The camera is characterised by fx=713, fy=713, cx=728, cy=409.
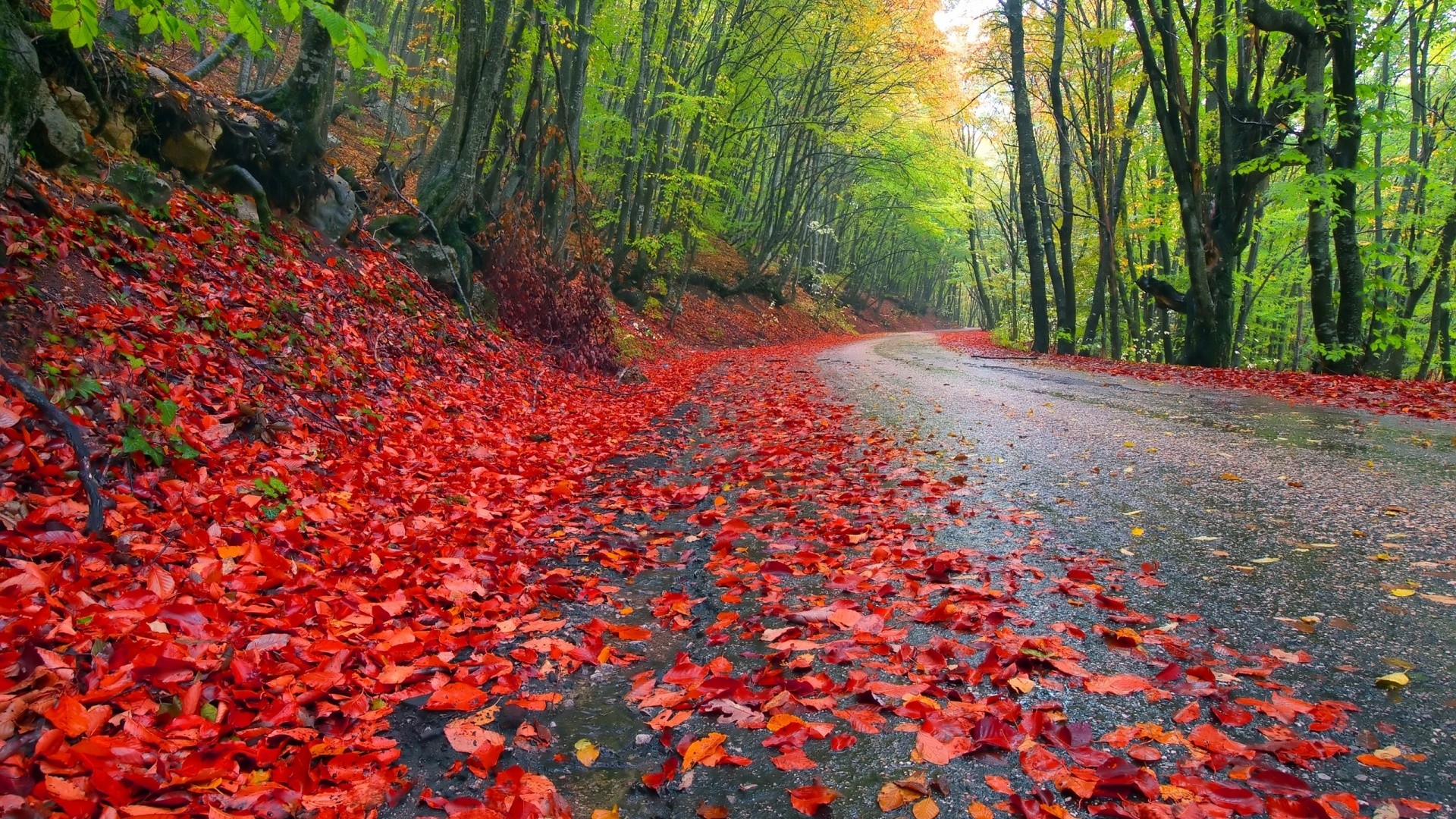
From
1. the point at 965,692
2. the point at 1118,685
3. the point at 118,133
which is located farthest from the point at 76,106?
the point at 1118,685

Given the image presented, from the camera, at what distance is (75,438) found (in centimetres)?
293

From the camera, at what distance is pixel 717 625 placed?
2.87m

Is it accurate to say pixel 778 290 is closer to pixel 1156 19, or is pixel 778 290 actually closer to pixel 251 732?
pixel 1156 19

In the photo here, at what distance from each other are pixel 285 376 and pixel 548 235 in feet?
24.0

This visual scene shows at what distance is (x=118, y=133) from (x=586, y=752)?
6.04m

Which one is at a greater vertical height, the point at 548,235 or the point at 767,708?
the point at 548,235

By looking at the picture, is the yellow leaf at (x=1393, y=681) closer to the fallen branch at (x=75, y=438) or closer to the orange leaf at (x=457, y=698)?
the orange leaf at (x=457, y=698)

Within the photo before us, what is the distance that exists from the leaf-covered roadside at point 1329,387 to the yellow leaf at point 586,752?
25.0 feet

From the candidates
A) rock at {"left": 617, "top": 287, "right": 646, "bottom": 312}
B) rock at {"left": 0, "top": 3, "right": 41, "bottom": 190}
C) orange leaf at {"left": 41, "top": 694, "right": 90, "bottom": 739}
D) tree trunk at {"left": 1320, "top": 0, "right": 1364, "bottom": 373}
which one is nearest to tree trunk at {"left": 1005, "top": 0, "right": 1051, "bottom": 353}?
tree trunk at {"left": 1320, "top": 0, "right": 1364, "bottom": 373}

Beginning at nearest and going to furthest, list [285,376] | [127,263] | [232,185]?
[127,263] < [285,376] < [232,185]

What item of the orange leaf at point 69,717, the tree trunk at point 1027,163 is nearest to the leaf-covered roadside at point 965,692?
the orange leaf at point 69,717

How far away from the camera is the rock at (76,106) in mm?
4867

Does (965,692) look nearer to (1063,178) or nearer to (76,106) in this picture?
(76,106)

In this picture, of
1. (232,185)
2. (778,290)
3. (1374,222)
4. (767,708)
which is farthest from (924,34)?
(767,708)
